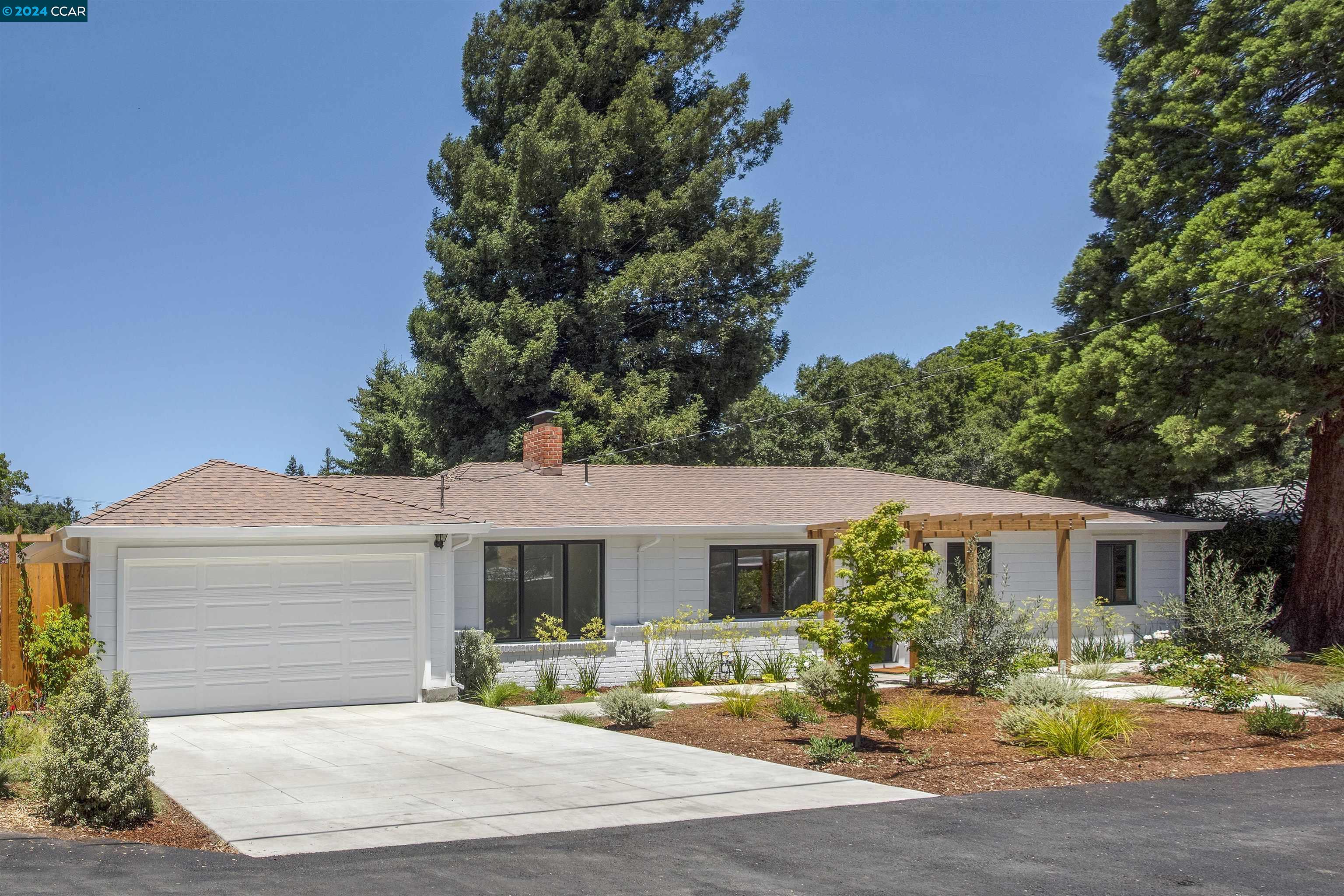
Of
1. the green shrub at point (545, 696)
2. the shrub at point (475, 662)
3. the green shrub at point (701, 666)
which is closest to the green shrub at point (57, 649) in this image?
the shrub at point (475, 662)

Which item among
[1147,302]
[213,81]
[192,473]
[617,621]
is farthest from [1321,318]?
[213,81]

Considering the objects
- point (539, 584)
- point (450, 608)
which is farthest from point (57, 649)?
point (539, 584)

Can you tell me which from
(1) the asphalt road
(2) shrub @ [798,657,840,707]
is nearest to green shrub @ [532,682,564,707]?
(2) shrub @ [798,657,840,707]

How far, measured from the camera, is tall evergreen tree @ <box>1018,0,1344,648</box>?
20.7m

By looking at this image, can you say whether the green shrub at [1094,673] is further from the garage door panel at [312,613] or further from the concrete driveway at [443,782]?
the garage door panel at [312,613]

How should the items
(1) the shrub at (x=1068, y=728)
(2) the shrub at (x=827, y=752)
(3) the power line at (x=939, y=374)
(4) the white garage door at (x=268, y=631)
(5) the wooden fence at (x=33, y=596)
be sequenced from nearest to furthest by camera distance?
1. (2) the shrub at (x=827, y=752)
2. (1) the shrub at (x=1068, y=728)
3. (5) the wooden fence at (x=33, y=596)
4. (4) the white garage door at (x=268, y=631)
5. (3) the power line at (x=939, y=374)

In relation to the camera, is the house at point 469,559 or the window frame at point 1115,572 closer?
the house at point 469,559

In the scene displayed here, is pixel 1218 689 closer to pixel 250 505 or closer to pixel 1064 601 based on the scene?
pixel 1064 601

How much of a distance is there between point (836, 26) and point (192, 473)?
598 inches

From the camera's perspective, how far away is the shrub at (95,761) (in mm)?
8094

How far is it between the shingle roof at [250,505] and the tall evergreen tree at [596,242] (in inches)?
528

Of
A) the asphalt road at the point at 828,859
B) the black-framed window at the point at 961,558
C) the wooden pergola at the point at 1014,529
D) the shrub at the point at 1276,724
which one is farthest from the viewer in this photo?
the black-framed window at the point at 961,558

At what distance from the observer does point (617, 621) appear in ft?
61.2

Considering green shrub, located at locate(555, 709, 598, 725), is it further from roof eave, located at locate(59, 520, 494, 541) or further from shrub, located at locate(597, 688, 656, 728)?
roof eave, located at locate(59, 520, 494, 541)
